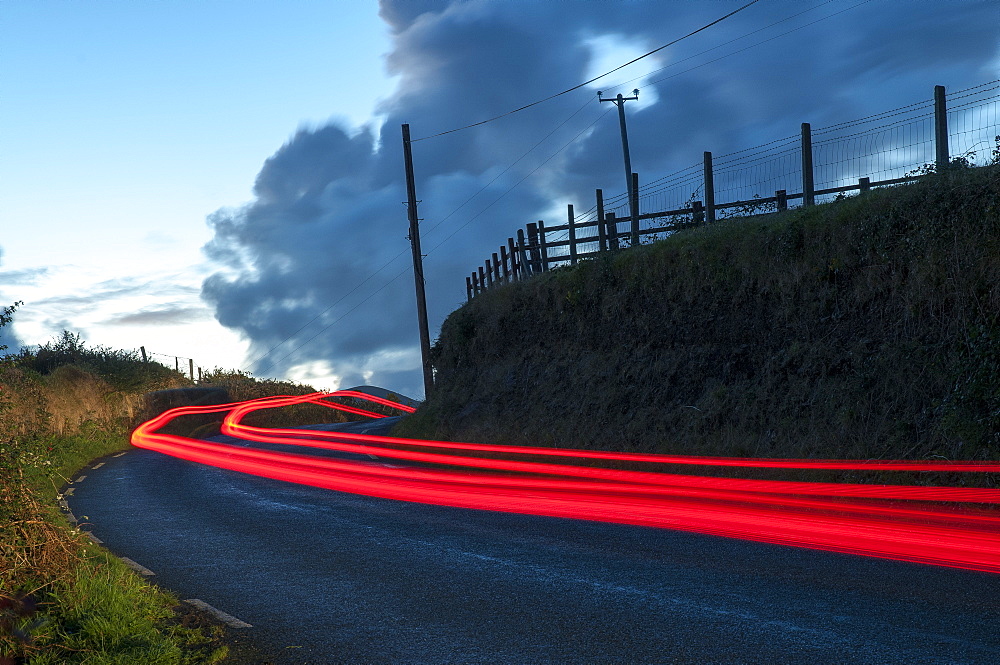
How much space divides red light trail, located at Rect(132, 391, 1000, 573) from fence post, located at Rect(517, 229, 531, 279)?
34.2 feet

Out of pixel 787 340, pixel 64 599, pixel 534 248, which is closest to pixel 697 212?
pixel 534 248

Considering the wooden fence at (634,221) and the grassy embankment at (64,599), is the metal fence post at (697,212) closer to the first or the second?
the wooden fence at (634,221)

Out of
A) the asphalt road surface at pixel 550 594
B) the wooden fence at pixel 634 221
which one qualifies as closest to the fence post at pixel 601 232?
the wooden fence at pixel 634 221

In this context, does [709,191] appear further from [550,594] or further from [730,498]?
[550,594]

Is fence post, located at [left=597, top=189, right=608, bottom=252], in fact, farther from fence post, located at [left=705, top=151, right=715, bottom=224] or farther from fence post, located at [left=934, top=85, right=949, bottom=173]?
fence post, located at [left=934, top=85, right=949, bottom=173]

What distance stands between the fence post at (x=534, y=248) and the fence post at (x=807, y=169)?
34.4 ft

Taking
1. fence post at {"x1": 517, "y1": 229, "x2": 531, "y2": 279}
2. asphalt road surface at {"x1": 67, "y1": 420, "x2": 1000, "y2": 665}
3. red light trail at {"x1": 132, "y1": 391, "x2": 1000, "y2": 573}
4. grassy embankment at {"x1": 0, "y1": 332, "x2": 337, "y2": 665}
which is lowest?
red light trail at {"x1": 132, "y1": 391, "x2": 1000, "y2": 573}

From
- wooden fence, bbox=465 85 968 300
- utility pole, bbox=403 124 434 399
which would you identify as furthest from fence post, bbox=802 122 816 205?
utility pole, bbox=403 124 434 399

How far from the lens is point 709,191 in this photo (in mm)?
23172

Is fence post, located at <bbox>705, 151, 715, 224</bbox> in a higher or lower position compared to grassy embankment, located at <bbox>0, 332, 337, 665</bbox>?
higher

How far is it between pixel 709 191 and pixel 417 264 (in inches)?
510

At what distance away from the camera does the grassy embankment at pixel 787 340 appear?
12.9 meters

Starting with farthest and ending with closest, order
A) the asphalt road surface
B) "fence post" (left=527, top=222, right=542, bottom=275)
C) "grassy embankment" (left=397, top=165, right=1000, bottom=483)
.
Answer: "fence post" (left=527, top=222, right=542, bottom=275) → "grassy embankment" (left=397, top=165, right=1000, bottom=483) → the asphalt road surface

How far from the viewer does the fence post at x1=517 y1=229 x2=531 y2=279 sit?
2984cm
